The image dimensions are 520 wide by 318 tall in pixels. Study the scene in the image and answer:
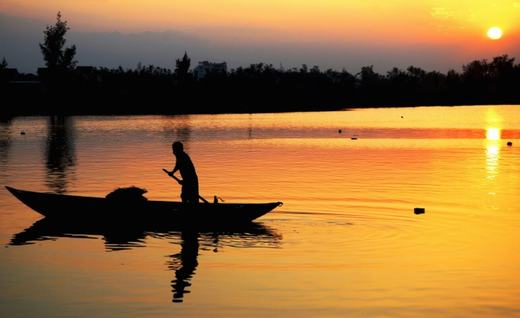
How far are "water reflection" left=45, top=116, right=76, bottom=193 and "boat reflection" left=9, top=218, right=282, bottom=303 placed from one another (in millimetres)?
9216

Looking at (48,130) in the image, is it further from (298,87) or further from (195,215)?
(298,87)

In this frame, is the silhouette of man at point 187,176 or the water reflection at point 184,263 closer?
the water reflection at point 184,263

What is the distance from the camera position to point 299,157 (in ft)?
166

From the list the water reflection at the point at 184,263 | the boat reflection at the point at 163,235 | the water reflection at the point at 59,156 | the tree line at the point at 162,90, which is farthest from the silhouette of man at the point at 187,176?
the tree line at the point at 162,90

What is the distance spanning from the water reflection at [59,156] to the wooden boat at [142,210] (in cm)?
856

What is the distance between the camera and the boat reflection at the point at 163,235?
2055 cm

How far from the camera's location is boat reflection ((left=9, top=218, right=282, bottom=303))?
2055 centimetres

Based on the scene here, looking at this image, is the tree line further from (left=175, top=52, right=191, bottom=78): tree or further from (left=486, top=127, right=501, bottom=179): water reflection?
(left=486, top=127, right=501, bottom=179): water reflection

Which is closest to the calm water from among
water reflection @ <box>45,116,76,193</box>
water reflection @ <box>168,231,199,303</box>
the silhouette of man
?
water reflection @ <box>168,231,199,303</box>

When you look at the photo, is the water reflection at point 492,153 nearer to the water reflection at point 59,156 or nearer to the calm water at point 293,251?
the calm water at point 293,251

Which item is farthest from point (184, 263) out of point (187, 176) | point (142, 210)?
point (142, 210)

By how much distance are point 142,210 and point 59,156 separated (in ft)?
100

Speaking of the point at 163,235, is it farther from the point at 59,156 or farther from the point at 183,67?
the point at 183,67

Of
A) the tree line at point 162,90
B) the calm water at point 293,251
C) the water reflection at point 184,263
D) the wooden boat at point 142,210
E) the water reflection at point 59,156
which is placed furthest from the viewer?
the tree line at point 162,90
